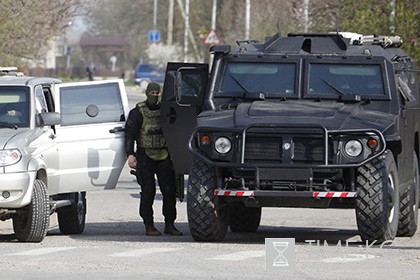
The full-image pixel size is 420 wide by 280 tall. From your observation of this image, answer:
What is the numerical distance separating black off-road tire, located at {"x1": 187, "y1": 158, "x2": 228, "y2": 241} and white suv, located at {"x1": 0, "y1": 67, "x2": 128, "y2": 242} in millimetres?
1635

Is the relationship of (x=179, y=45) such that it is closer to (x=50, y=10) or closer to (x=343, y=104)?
(x=50, y=10)

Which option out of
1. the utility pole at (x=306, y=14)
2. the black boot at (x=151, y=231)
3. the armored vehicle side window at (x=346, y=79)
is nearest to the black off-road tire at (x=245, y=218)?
the black boot at (x=151, y=231)

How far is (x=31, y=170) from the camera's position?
47.5ft

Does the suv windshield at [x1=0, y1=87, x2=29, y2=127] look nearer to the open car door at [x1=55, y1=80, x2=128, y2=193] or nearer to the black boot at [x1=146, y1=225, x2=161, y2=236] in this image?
A: the open car door at [x1=55, y1=80, x2=128, y2=193]

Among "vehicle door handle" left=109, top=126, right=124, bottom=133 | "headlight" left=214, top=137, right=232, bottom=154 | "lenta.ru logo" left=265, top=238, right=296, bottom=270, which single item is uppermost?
"headlight" left=214, top=137, right=232, bottom=154

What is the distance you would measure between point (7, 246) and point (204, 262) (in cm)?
268

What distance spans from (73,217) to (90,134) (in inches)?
46.4

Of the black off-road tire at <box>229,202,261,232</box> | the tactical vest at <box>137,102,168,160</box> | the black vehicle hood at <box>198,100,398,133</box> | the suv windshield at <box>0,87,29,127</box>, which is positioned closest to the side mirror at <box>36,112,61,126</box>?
the suv windshield at <box>0,87,29,127</box>

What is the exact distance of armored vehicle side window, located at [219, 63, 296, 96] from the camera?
1515 centimetres

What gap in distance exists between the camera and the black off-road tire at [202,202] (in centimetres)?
1409

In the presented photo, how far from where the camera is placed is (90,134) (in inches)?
622

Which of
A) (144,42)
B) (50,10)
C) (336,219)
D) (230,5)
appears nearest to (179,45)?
(230,5)

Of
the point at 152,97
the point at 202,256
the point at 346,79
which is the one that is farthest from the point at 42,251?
the point at 346,79

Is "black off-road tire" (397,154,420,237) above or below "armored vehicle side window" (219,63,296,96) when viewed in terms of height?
below
